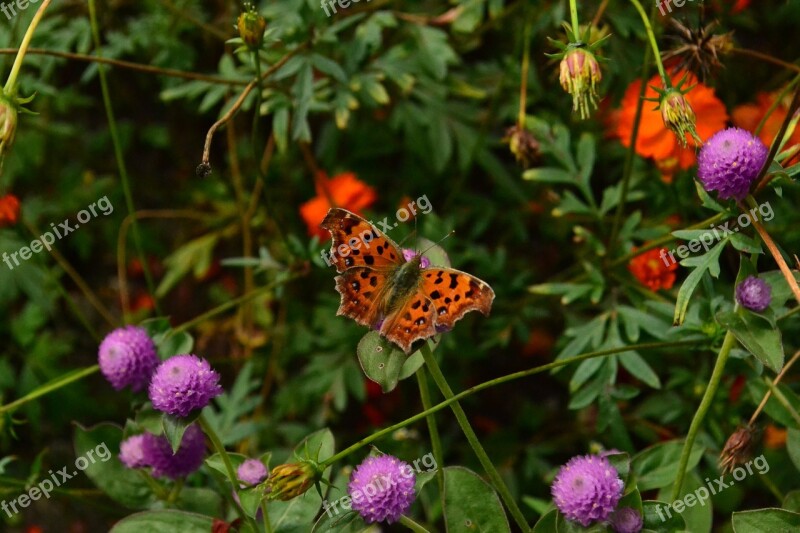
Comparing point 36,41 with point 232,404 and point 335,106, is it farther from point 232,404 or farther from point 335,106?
point 232,404

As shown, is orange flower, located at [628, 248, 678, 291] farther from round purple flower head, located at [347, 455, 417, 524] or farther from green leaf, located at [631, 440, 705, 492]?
round purple flower head, located at [347, 455, 417, 524]

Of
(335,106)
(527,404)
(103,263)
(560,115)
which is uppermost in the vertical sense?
(335,106)

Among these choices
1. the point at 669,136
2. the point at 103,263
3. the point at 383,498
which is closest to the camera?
the point at 383,498

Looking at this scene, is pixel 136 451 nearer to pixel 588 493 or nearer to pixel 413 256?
pixel 413 256

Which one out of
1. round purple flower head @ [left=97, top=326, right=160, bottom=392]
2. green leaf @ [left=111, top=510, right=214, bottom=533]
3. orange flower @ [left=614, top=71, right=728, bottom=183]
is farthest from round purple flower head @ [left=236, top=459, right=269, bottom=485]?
orange flower @ [left=614, top=71, right=728, bottom=183]

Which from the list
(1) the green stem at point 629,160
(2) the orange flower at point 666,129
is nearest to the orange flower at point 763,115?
(2) the orange flower at point 666,129

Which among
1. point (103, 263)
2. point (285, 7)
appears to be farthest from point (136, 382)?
point (103, 263)

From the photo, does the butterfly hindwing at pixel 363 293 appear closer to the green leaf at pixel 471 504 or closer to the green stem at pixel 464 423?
Result: the green stem at pixel 464 423

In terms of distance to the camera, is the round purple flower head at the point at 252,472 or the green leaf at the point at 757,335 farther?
the round purple flower head at the point at 252,472
